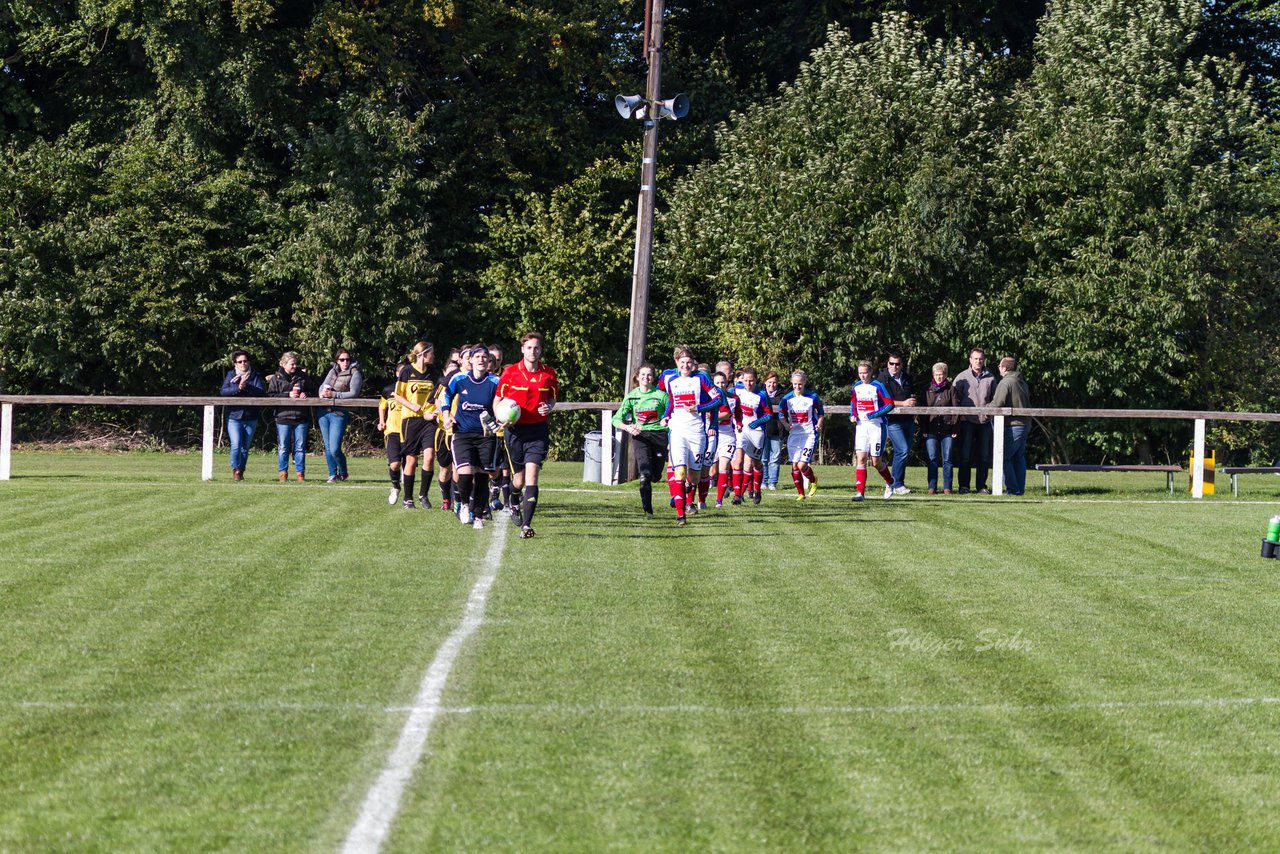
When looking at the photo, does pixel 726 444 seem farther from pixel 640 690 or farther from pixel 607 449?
pixel 640 690

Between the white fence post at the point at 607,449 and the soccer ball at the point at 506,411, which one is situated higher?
the soccer ball at the point at 506,411

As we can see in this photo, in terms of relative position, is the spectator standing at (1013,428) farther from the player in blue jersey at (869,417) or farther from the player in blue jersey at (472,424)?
the player in blue jersey at (472,424)

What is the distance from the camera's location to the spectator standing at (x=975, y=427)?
22797mm

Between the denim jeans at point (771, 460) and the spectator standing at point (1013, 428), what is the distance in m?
3.02

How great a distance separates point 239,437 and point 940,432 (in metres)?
9.37

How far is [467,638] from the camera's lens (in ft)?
30.4

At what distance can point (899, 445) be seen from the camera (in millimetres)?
22406

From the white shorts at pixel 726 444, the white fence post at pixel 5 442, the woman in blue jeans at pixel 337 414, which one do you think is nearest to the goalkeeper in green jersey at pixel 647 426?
the white shorts at pixel 726 444

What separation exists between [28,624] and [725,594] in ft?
14.4

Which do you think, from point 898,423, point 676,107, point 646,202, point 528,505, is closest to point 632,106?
point 676,107

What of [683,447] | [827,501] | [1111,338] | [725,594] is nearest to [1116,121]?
[1111,338]

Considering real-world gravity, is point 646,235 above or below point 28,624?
above

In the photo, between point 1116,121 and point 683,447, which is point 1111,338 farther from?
point 683,447

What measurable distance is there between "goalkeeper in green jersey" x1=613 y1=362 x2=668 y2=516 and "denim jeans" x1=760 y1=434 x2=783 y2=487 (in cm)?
599
